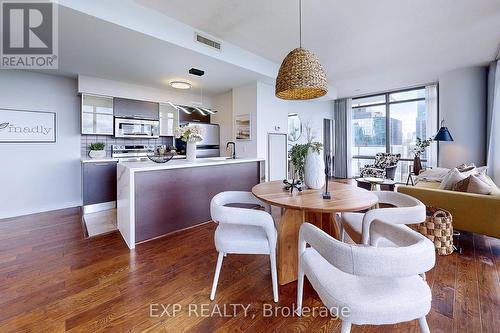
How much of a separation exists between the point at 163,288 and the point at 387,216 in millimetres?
1781

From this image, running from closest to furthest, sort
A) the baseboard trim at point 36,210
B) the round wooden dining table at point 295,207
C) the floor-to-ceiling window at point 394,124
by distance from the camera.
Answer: the round wooden dining table at point 295,207 < the baseboard trim at point 36,210 < the floor-to-ceiling window at point 394,124

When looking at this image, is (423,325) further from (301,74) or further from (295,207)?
(301,74)

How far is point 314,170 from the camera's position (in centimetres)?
199

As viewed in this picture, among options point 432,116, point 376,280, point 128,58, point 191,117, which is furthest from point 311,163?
point 432,116

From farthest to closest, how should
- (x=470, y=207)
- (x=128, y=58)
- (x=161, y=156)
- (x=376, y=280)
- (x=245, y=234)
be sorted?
(x=128, y=58) < (x=161, y=156) < (x=470, y=207) < (x=245, y=234) < (x=376, y=280)

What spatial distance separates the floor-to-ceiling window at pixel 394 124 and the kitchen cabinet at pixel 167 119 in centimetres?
551

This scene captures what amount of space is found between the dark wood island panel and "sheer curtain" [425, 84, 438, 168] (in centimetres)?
511

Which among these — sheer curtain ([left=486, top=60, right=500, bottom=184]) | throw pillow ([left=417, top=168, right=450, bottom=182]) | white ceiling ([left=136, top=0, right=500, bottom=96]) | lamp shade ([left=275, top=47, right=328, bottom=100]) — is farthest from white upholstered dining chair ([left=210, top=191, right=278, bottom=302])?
sheer curtain ([left=486, top=60, right=500, bottom=184])

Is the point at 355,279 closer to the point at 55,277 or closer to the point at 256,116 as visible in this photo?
the point at 55,277

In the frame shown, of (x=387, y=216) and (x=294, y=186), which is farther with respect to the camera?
(x=294, y=186)

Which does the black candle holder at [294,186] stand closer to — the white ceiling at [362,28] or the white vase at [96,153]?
the white ceiling at [362,28]

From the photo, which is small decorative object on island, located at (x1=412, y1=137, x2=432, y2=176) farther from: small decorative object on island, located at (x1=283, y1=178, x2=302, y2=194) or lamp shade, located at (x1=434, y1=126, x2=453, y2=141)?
small decorative object on island, located at (x1=283, y1=178, x2=302, y2=194)

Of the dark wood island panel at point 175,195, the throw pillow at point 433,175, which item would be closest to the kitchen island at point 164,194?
the dark wood island panel at point 175,195

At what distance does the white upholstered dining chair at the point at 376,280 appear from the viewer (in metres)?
0.84
